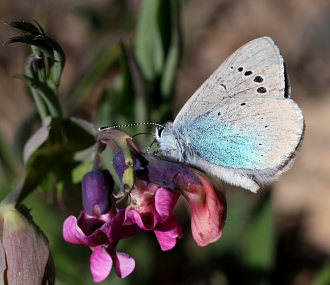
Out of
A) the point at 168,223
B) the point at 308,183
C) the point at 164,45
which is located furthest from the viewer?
the point at 308,183

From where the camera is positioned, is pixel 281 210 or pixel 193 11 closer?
pixel 281 210

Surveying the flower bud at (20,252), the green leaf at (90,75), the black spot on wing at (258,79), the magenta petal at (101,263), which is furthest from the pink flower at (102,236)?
the green leaf at (90,75)

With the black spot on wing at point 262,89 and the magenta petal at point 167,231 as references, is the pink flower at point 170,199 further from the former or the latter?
the black spot on wing at point 262,89

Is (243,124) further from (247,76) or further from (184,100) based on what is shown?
(184,100)

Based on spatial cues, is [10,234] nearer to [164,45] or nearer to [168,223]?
[168,223]

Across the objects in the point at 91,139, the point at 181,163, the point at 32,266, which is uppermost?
the point at 181,163

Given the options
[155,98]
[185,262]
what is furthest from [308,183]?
[155,98]

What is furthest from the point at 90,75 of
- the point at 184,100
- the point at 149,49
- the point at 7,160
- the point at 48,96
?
the point at 184,100

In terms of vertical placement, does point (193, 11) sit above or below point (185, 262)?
above
